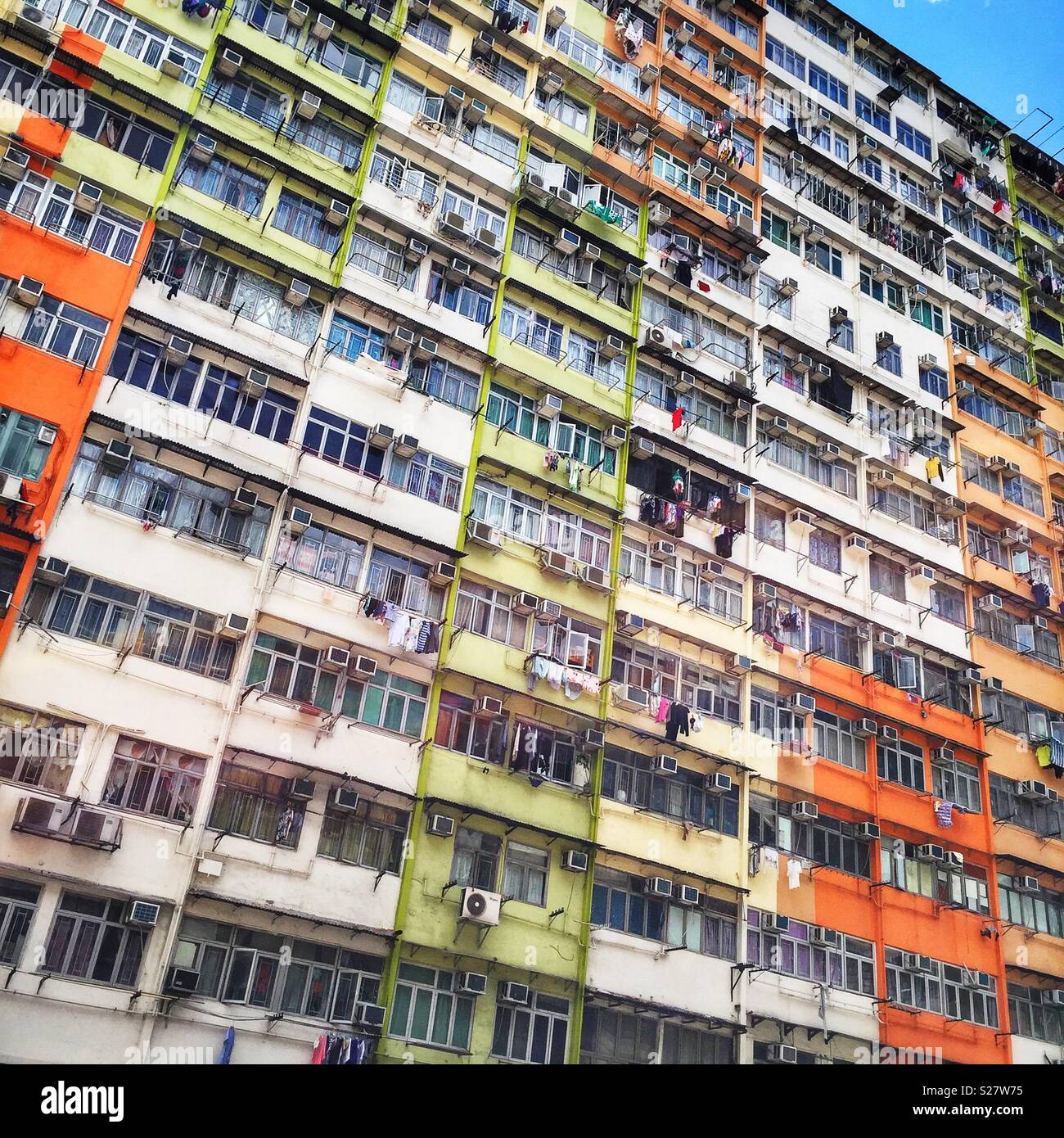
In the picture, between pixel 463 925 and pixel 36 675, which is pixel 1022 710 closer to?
pixel 463 925

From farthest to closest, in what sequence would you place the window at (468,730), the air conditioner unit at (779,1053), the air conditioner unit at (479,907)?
the air conditioner unit at (779,1053) → the window at (468,730) → the air conditioner unit at (479,907)

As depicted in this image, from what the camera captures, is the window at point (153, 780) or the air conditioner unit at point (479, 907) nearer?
the window at point (153, 780)

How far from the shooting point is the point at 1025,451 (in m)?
27.9

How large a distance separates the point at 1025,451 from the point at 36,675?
23583mm

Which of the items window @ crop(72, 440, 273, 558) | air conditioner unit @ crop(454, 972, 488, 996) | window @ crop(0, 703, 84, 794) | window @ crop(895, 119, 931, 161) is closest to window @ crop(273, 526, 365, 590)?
window @ crop(72, 440, 273, 558)

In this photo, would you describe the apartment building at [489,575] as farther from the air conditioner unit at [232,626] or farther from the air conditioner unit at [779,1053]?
the air conditioner unit at [779,1053]

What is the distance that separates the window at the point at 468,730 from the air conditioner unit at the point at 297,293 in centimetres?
709

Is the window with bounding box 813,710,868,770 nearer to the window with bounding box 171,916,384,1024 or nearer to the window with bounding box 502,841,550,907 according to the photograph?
the window with bounding box 502,841,550,907

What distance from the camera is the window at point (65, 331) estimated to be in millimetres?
16312

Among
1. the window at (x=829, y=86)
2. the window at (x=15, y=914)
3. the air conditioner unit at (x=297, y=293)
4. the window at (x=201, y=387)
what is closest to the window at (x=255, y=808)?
the window at (x=15, y=914)

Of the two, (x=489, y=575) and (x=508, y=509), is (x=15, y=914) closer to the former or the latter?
(x=489, y=575)

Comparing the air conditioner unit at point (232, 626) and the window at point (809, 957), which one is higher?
the air conditioner unit at point (232, 626)

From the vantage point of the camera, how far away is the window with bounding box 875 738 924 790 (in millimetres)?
21719
